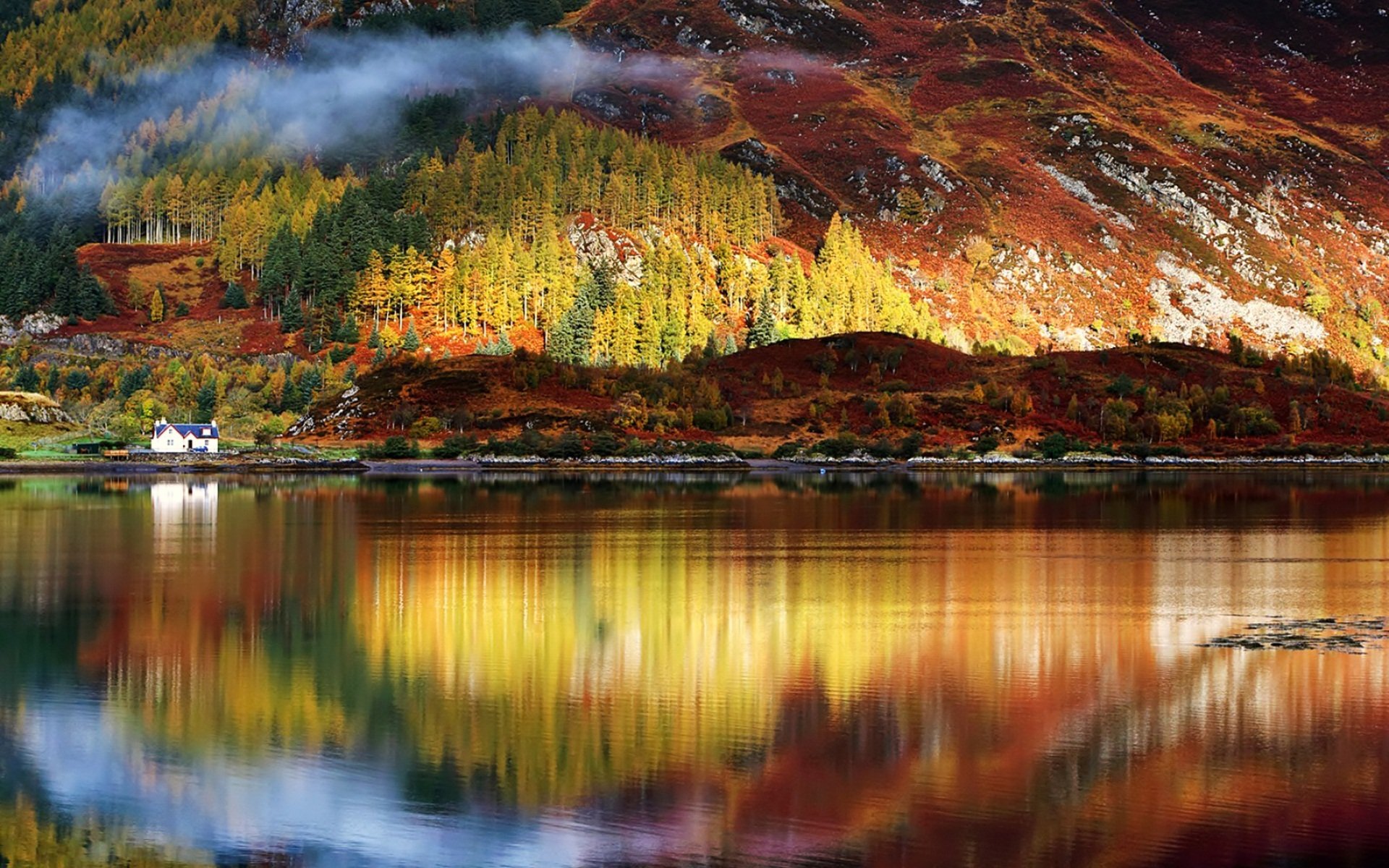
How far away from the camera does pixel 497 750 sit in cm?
2031

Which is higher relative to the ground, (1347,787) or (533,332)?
(533,332)

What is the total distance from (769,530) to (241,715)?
31630 millimetres

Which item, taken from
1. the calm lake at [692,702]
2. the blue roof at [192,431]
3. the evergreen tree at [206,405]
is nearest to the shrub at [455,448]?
the blue roof at [192,431]

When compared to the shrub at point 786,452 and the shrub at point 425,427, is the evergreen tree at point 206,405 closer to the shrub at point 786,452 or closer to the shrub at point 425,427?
the shrub at point 425,427

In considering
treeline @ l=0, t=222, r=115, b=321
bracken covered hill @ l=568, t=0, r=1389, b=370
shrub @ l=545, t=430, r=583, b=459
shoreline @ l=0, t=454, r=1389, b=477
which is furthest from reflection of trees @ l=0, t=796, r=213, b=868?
treeline @ l=0, t=222, r=115, b=321

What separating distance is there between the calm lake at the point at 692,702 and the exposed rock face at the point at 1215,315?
120 meters

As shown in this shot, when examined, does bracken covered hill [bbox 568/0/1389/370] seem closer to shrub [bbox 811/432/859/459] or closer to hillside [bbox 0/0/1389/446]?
hillside [bbox 0/0/1389/446]

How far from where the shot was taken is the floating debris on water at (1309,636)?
92.9 feet

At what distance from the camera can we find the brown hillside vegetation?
105938 millimetres

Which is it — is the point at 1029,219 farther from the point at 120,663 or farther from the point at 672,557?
the point at 120,663

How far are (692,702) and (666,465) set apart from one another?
77.6 meters

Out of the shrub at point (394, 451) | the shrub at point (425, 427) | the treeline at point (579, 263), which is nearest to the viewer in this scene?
the shrub at point (394, 451)

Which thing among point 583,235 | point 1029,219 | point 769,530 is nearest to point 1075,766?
point 769,530

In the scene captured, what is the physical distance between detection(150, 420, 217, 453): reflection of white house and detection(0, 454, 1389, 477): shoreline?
9.99 feet
